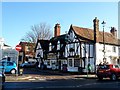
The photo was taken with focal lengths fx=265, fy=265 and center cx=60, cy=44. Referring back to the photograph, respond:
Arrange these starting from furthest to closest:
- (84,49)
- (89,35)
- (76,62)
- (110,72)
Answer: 1. (89,35)
2. (76,62)
3. (84,49)
4. (110,72)

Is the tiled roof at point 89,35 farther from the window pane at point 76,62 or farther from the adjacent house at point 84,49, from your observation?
the window pane at point 76,62

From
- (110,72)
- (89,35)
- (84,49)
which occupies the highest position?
(89,35)

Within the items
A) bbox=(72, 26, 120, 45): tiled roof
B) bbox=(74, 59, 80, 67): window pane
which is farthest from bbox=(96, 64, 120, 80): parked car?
bbox=(72, 26, 120, 45): tiled roof

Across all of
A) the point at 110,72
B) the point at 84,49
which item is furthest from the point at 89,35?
the point at 110,72

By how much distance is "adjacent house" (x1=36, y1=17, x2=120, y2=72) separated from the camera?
144ft

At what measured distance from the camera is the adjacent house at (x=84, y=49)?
4403 centimetres

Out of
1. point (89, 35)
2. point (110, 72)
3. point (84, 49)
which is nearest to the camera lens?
point (110, 72)

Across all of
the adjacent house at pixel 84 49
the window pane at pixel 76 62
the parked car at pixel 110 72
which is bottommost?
the parked car at pixel 110 72

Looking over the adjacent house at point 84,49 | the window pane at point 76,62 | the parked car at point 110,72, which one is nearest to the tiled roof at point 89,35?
the adjacent house at point 84,49

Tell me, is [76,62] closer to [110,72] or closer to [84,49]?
[84,49]

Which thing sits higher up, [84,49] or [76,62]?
[84,49]

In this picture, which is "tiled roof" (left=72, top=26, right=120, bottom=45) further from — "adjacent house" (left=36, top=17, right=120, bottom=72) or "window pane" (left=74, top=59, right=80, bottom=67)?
"window pane" (left=74, top=59, right=80, bottom=67)

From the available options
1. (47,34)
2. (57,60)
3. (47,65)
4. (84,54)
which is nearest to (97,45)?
(84,54)

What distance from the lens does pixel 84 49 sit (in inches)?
1741
